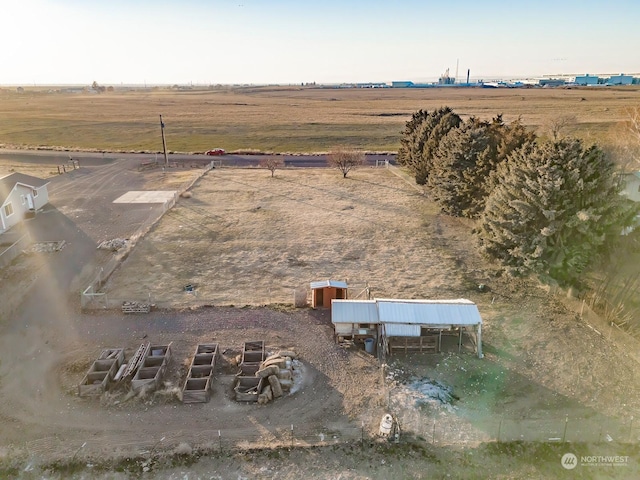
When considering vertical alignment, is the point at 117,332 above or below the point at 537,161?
below

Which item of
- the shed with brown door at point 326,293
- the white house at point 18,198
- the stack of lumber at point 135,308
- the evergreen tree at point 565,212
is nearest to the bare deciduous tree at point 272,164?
the white house at point 18,198

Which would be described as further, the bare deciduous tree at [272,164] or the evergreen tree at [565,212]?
the bare deciduous tree at [272,164]

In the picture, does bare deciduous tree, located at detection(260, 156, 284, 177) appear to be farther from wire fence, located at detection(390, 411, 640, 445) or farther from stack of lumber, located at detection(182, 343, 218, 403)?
wire fence, located at detection(390, 411, 640, 445)

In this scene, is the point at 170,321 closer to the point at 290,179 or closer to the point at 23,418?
the point at 23,418

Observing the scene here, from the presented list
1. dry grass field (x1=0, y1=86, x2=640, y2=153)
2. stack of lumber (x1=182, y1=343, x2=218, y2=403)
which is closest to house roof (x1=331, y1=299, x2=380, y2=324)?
stack of lumber (x1=182, y1=343, x2=218, y2=403)

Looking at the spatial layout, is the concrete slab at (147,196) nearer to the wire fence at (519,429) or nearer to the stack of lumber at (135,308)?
the stack of lumber at (135,308)

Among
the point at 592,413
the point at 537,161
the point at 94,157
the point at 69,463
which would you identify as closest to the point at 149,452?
the point at 69,463
